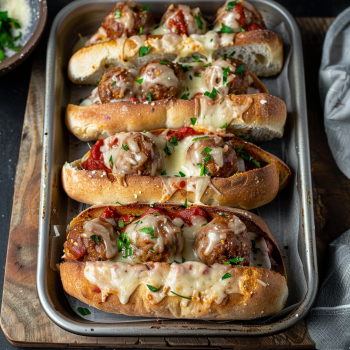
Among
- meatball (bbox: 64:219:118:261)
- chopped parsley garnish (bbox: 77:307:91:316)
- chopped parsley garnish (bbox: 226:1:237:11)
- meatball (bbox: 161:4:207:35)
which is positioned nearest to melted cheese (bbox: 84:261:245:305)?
meatball (bbox: 64:219:118:261)

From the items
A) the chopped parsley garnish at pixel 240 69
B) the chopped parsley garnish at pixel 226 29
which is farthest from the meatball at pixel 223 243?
the chopped parsley garnish at pixel 226 29

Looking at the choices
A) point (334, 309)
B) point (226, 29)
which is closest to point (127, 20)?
point (226, 29)

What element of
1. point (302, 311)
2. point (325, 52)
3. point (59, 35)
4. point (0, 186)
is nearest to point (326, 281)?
point (302, 311)

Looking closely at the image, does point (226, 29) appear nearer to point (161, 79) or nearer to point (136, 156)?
point (161, 79)

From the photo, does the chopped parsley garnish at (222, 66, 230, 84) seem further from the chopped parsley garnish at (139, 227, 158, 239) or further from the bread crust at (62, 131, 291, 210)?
the chopped parsley garnish at (139, 227, 158, 239)

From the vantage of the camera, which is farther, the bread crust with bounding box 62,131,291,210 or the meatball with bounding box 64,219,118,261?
the bread crust with bounding box 62,131,291,210

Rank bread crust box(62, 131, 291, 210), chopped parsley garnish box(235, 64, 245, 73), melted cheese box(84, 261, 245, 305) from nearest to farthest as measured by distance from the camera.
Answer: melted cheese box(84, 261, 245, 305) < bread crust box(62, 131, 291, 210) < chopped parsley garnish box(235, 64, 245, 73)
